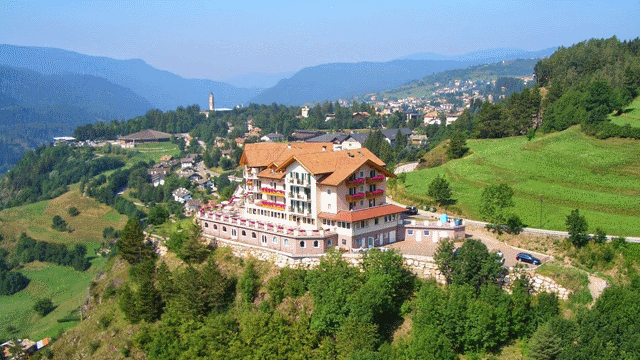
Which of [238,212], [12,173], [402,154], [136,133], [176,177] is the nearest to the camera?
[238,212]

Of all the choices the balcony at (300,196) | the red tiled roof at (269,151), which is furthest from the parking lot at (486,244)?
the red tiled roof at (269,151)

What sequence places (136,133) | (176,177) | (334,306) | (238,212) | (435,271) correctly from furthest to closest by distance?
(136,133), (176,177), (238,212), (435,271), (334,306)

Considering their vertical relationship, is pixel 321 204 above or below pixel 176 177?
above

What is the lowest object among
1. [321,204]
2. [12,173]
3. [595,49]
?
[12,173]

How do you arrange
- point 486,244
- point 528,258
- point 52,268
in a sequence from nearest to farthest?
point 528,258 → point 486,244 → point 52,268

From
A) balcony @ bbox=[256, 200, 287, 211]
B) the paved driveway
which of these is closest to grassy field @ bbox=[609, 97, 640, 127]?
the paved driveway

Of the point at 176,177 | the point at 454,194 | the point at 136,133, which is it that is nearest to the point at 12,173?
the point at 136,133

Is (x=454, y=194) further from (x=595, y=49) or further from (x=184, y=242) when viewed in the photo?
(x=595, y=49)

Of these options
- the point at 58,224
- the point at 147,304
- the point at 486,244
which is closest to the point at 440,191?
the point at 486,244

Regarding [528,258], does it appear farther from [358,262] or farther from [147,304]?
[147,304]
